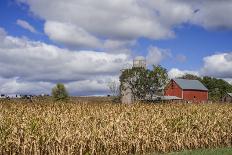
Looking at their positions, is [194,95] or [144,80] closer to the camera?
[144,80]

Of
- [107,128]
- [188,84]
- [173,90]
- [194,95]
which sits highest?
[188,84]

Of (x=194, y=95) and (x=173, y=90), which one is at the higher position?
(x=173, y=90)

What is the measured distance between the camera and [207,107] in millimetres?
24922

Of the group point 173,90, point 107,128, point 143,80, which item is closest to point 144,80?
point 143,80

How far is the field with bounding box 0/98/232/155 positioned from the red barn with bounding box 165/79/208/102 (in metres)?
68.1

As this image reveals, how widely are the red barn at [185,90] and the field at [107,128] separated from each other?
223 ft

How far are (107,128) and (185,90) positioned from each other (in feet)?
249

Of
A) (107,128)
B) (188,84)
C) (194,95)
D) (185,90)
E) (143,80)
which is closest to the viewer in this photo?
(107,128)

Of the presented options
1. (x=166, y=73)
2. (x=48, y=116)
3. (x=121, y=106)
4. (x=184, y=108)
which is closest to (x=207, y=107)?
(x=184, y=108)

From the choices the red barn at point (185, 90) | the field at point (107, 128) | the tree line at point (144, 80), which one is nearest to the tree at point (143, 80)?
the tree line at point (144, 80)

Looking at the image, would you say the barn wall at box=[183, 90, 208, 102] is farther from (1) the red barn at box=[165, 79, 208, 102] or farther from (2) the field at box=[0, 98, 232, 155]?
(2) the field at box=[0, 98, 232, 155]

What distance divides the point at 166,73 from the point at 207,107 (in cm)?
3772

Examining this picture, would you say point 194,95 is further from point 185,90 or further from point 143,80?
point 143,80

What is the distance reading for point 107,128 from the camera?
56.9 feet
